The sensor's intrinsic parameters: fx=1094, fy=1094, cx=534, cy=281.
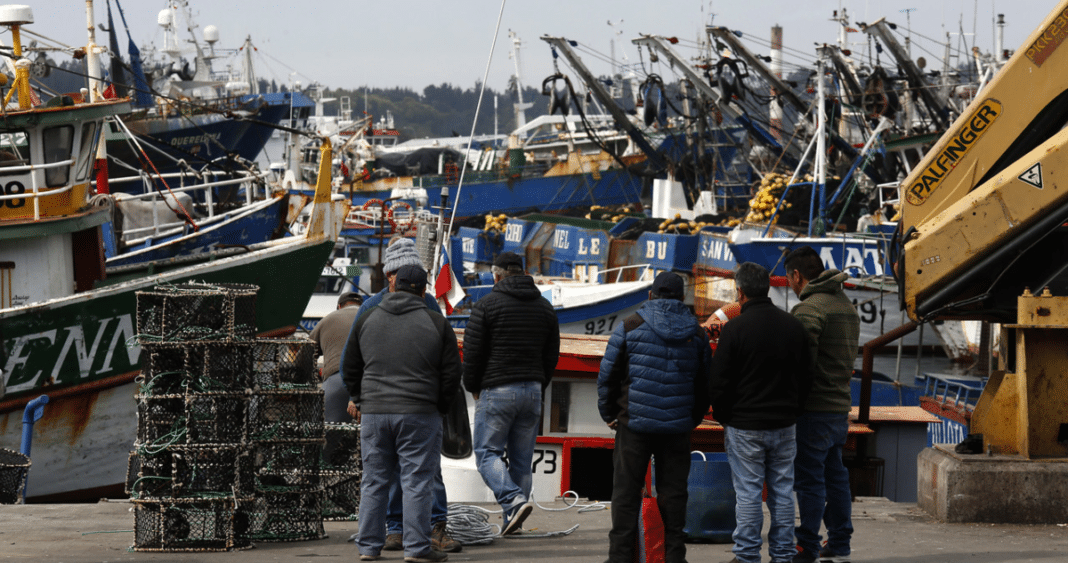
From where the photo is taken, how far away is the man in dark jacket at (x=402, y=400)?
549 cm

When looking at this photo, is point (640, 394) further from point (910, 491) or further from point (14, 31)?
point (14, 31)

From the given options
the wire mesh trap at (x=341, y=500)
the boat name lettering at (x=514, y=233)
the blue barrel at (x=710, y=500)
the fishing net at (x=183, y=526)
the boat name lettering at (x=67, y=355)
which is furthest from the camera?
the boat name lettering at (x=514, y=233)

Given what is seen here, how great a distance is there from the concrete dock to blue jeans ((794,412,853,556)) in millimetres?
349

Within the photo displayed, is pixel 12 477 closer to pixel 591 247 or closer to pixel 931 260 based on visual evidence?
pixel 931 260

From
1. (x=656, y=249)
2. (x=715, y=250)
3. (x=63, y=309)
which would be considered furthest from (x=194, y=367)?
(x=656, y=249)

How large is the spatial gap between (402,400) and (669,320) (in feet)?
4.55

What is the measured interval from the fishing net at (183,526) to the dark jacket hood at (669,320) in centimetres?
248

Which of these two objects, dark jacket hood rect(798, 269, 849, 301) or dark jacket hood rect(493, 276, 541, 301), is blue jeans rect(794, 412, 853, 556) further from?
dark jacket hood rect(493, 276, 541, 301)

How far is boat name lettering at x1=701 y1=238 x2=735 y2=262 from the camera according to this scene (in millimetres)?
22337

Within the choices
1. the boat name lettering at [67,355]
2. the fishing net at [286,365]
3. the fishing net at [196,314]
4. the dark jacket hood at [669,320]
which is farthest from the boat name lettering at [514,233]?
the dark jacket hood at [669,320]

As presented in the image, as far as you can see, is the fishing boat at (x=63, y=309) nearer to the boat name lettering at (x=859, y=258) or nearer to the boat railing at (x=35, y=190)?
the boat railing at (x=35, y=190)

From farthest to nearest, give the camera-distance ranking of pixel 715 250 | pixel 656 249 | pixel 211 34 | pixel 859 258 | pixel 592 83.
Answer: pixel 211 34 < pixel 592 83 < pixel 656 249 < pixel 715 250 < pixel 859 258

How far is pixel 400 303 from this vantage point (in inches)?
220

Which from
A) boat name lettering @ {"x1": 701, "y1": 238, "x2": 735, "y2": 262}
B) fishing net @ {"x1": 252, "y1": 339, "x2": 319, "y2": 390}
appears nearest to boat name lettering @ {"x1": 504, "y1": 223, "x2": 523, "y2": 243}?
boat name lettering @ {"x1": 701, "y1": 238, "x2": 735, "y2": 262}
